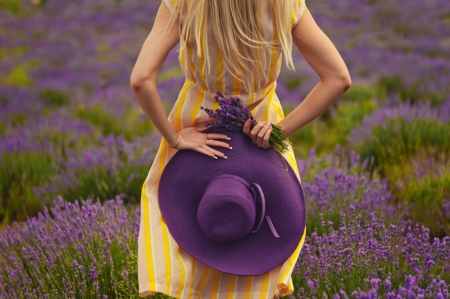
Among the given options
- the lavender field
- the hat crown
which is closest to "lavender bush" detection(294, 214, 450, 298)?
the lavender field

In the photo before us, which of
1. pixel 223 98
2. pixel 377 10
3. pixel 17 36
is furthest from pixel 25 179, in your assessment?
pixel 377 10

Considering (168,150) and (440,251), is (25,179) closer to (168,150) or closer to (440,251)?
(168,150)

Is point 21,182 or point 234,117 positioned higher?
point 234,117

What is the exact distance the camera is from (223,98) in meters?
1.82

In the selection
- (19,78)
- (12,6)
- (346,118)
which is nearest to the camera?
(346,118)

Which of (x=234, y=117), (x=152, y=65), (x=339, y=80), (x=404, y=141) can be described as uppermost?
(x=152, y=65)

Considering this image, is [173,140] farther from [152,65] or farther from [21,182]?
[21,182]

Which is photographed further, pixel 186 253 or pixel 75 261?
pixel 75 261

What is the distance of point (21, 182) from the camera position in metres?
3.87

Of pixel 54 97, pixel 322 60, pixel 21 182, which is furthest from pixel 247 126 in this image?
pixel 54 97

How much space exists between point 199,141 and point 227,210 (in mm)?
317

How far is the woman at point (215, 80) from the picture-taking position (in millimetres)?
1695

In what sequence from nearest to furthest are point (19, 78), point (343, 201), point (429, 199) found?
point (343, 201), point (429, 199), point (19, 78)

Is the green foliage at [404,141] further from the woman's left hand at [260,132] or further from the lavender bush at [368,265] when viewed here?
the woman's left hand at [260,132]
